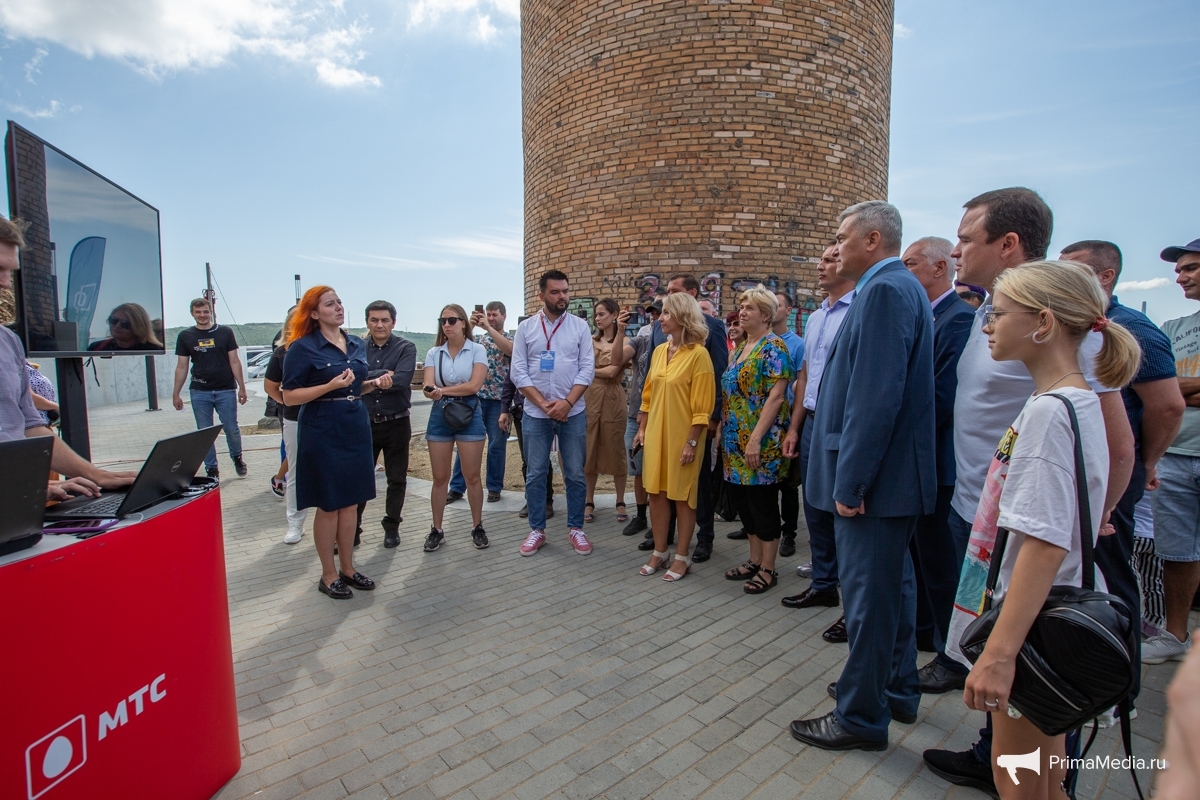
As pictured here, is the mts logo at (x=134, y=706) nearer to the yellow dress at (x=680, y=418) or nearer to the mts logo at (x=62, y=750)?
the mts logo at (x=62, y=750)

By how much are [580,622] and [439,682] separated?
96 centimetres

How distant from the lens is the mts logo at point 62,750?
4.99ft

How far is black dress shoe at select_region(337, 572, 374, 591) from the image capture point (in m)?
4.18

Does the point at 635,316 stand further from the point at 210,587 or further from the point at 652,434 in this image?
the point at 210,587

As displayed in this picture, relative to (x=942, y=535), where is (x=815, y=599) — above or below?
below

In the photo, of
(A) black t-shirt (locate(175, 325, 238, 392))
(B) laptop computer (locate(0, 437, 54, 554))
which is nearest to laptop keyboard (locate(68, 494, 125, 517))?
(B) laptop computer (locate(0, 437, 54, 554))

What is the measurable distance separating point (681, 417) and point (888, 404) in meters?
2.12

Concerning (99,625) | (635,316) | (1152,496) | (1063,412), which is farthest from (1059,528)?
(635,316)

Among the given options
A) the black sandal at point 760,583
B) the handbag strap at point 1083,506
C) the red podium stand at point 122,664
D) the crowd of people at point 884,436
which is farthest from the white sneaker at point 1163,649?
the red podium stand at point 122,664

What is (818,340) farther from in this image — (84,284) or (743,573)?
(84,284)

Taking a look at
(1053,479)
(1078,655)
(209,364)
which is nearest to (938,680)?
(1078,655)

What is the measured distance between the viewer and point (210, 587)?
2.20 metres

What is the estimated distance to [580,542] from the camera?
4969 millimetres

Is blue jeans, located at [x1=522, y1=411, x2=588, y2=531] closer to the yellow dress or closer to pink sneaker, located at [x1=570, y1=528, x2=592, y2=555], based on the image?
pink sneaker, located at [x1=570, y1=528, x2=592, y2=555]
